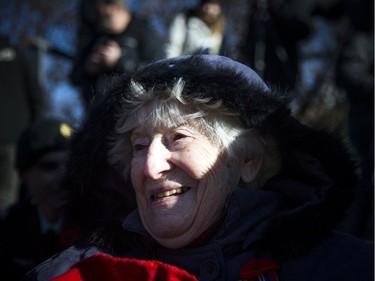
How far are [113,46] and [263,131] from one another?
7.62 feet

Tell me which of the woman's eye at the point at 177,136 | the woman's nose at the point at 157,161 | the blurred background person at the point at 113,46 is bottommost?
the woman's nose at the point at 157,161

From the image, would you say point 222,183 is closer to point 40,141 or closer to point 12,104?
point 40,141

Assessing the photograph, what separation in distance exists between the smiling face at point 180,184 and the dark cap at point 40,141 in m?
1.73

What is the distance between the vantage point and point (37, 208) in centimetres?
430

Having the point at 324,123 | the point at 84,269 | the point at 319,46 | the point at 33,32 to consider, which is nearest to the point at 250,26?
the point at 324,123

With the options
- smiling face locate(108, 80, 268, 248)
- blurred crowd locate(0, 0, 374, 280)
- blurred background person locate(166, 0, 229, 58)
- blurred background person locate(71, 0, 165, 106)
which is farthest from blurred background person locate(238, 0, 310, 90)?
smiling face locate(108, 80, 268, 248)

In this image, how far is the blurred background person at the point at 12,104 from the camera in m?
6.32

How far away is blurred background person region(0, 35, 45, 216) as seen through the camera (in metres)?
6.32

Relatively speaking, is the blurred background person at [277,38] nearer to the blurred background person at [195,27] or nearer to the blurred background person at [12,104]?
the blurred background person at [195,27]

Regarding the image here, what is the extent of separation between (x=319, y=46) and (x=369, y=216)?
14.5m

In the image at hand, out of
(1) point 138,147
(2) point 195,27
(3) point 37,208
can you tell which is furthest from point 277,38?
(1) point 138,147

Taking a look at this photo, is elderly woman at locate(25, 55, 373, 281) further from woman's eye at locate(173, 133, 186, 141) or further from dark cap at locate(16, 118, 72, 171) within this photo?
dark cap at locate(16, 118, 72, 171)

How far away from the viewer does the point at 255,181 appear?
3135mm

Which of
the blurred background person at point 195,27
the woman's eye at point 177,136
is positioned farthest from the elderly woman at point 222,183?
the blurred background person at point 195,27
